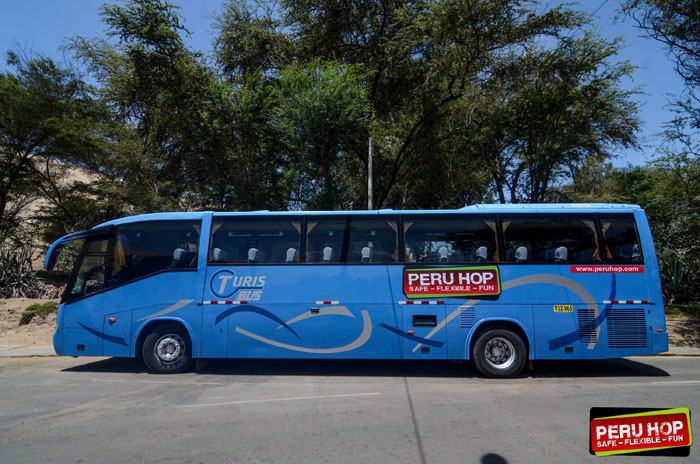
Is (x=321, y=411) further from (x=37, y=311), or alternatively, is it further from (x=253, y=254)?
(x=37, y=311)

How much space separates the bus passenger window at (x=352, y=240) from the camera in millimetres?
8414

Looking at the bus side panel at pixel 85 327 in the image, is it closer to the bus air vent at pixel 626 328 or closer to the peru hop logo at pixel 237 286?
the peru hop logo at pixel 237 286

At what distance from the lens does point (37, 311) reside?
14031 mm

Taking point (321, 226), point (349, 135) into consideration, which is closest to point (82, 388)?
point (321, 226)

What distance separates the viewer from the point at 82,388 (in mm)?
7383

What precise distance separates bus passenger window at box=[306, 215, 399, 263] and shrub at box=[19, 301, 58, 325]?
1101 cm

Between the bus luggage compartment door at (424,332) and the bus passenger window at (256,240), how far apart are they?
2.56m

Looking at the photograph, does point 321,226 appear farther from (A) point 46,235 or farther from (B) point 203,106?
(A) point 46,235

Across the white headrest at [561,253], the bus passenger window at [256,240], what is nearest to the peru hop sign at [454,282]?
the white headrest at [561,253]

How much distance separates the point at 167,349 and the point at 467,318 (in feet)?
20.0

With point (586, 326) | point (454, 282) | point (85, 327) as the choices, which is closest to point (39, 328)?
point (85, 327)

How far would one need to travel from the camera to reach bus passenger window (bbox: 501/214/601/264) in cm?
818

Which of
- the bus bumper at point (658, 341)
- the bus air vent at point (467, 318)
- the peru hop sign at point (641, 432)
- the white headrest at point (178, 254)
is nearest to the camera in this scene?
the peru hop sign at point (641, 432)

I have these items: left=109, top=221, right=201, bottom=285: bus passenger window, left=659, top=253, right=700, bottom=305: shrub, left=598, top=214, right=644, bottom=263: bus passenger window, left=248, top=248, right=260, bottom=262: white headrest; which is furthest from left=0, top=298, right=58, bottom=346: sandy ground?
left=659, top=253, right=700, bottom=305: shrub
